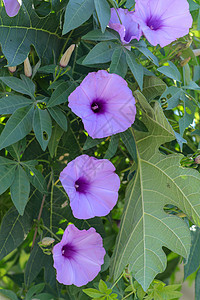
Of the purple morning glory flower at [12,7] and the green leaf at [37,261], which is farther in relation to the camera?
the green leaf at [37,261]

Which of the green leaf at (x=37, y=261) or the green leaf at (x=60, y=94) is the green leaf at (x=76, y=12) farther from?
the green leaf at (x=37, y=261)

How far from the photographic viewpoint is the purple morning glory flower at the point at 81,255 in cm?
57

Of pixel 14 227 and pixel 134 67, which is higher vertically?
pixel 134 67

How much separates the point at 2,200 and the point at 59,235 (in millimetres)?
141

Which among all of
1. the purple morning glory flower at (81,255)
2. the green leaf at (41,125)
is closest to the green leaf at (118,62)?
the green leaf at (41,125)

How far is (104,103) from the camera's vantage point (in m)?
0.55

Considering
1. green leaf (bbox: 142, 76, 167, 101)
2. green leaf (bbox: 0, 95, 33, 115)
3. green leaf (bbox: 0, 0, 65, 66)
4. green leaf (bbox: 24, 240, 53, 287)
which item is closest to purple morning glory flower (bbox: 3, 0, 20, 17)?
green leaf (bbox: 0, 0, 65, 66)

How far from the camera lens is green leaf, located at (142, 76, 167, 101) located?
599mm

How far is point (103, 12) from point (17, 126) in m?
0.18

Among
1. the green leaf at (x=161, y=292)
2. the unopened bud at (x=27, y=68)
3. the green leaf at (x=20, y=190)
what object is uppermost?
the unopened bud at (x=27, y=68)

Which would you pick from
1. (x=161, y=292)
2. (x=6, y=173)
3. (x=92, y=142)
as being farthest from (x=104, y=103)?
(x=161, y=292)

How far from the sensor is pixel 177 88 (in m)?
0.61

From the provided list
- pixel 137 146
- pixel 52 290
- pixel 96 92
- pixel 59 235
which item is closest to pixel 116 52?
pixel 96 92

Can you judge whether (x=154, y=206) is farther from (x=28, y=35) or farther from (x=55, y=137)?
(x=28, y=35)
